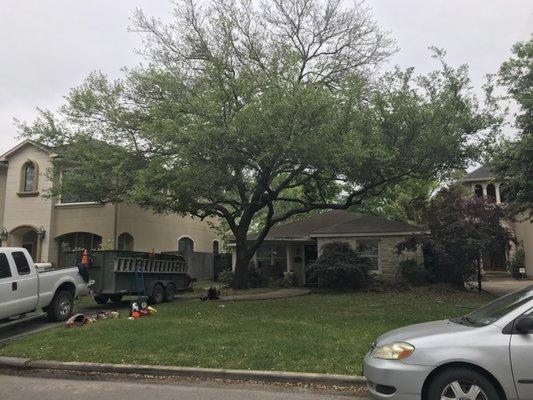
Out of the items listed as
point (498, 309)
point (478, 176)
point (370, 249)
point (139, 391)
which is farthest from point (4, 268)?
point (478, 176)

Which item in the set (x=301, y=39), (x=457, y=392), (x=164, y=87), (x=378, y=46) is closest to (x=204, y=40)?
(x=164, y=87)

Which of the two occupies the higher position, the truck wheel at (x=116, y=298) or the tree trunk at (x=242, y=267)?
the tree trunk at (x=242, y=267)

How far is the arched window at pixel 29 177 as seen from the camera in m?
25.4

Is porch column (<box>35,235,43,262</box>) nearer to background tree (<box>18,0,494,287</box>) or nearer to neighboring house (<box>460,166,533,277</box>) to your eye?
background tree (<box>18,0,494,287</box>)

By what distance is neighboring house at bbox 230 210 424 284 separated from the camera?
21.8 meters

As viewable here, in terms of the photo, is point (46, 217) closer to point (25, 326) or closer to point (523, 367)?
point (25, 326)

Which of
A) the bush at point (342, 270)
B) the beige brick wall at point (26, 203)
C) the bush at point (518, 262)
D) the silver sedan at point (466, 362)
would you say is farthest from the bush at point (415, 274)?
the beige brick wall at point (26, 203)

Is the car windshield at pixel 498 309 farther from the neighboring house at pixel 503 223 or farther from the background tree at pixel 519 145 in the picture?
the neighboring house at pixel 503 223

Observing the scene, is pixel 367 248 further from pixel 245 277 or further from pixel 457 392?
pixel 457 392

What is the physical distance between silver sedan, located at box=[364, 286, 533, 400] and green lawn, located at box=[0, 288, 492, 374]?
6.92ft

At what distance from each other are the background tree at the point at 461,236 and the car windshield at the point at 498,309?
1365cm

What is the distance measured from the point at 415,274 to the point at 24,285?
14.8 meters

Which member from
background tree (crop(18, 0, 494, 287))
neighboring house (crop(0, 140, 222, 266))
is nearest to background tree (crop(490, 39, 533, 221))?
background tree (crop(18, 0, 494, 287))

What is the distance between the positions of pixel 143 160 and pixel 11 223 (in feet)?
33.5
